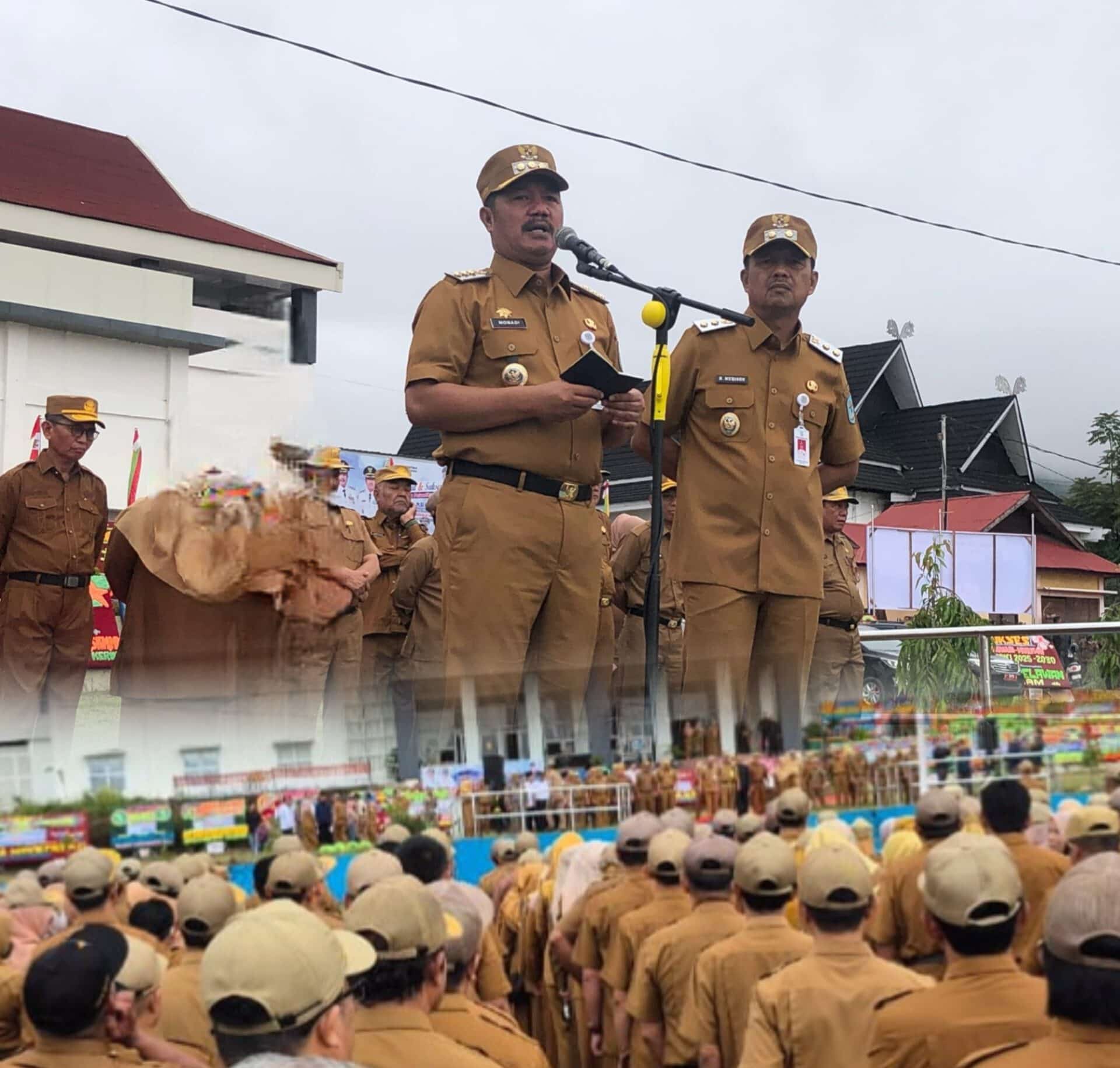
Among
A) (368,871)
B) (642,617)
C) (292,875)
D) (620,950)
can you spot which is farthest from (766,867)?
(642,617)

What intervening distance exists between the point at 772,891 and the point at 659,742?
15.9 inches

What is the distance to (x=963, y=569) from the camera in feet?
23.0

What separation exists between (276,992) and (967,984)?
1123mm

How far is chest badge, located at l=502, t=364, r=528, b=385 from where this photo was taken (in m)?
4.03

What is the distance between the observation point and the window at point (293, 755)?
2.89 meters

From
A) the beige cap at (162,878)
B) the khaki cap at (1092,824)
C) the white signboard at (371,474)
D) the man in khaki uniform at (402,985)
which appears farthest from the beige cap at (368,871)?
the white signboard at (371,474)

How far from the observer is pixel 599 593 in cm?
415

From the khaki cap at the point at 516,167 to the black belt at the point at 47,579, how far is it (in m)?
3.15

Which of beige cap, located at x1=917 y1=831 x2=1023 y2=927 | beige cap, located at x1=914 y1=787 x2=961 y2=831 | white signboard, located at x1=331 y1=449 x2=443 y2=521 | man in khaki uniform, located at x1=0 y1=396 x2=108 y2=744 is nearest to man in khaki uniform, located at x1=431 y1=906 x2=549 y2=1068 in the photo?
beige cap, located at x1=917 y1=831 x2=1023 y2=927

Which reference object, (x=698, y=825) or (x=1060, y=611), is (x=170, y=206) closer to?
(x=1060, y=611)

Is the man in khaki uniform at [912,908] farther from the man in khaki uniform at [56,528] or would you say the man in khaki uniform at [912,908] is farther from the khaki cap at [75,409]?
the khaki cap at [75,409]

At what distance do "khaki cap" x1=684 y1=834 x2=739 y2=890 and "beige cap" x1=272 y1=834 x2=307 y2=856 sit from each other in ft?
2.51

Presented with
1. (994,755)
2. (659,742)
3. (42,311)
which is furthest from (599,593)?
(42,311)

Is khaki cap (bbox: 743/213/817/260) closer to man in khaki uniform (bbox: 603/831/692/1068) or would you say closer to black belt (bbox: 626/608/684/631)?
man in khaki uniform (bbox: 603/831/692/1068)
